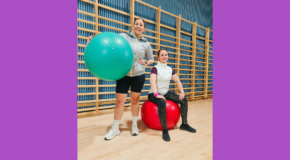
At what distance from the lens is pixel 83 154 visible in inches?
51.3

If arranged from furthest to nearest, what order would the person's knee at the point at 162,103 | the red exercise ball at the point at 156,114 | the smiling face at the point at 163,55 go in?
the smiling face at the point at 163,55
the red exercise ball at the point at 156,114
the person's knee at the point at 162,103

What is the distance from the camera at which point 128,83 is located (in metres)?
1.71

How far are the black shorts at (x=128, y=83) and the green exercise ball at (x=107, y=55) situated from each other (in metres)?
0.37

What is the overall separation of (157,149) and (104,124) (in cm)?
102

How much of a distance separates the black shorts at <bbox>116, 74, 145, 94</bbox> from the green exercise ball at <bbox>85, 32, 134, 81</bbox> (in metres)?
0.37

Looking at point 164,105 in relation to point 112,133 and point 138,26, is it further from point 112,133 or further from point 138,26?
point 138,26

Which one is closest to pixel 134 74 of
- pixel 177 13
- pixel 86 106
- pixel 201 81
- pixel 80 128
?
pixel 80 128

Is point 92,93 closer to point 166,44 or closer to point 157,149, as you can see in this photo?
point 157,149

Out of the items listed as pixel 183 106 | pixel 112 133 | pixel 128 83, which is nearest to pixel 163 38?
pixel 183 106

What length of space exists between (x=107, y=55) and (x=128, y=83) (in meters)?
0.57

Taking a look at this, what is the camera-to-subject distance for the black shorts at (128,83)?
167 centimetres

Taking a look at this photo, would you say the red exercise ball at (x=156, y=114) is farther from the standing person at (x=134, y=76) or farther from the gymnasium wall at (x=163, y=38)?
the gymnasium wall at (x=163, y=38)

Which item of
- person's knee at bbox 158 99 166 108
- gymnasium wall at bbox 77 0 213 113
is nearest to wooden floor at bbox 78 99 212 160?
person's knee at bbox 158 99 166 108

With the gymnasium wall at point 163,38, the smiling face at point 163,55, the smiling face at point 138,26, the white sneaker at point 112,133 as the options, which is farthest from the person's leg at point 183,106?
the gymnasium wall at point 163,38
